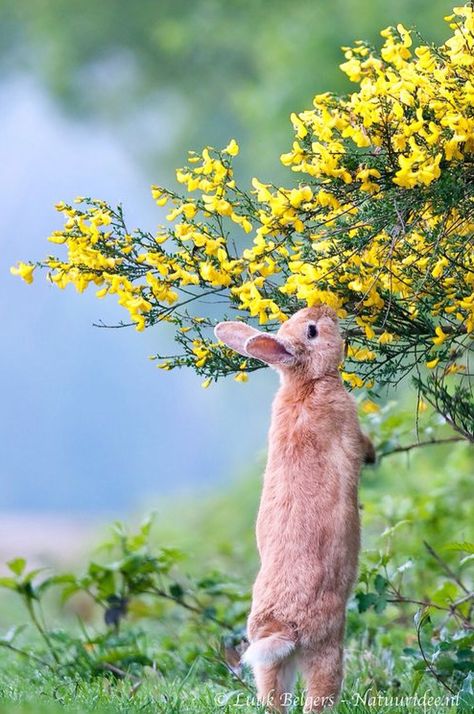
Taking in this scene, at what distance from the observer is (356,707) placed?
11.2 feet

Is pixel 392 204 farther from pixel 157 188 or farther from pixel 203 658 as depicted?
pixel 203 658

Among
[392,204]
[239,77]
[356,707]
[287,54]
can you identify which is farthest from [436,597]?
[239,77]

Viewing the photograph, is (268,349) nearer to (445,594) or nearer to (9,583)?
(445,594)

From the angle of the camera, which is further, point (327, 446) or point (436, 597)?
point (436, 597)

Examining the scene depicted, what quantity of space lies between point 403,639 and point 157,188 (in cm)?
242

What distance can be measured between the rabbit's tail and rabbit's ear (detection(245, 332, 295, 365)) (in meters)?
0.81

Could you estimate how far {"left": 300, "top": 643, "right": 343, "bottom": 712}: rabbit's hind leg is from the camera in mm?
3240

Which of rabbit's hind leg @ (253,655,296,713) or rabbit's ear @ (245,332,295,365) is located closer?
rabbit's hind leg @ (253,655,296,713)

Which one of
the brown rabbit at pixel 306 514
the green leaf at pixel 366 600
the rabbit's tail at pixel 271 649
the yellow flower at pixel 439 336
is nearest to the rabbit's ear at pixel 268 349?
the brown rabbit at pixel 306 514

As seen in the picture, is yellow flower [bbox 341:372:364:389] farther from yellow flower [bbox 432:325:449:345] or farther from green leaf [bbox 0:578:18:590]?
green leaf [bbox 0:578:18:590]

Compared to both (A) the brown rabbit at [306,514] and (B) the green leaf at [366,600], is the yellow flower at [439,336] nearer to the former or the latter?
(A) the brown rabbit at [306,514]

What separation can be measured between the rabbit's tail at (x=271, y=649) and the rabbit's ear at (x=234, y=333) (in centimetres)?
85

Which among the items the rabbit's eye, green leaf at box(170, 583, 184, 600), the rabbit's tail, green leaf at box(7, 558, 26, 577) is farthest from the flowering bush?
green leaf at box(170, 583, 184, 600)

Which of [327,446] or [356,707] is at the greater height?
[327,446]
